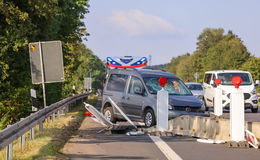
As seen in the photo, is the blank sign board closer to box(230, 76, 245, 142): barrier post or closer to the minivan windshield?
the minivan windshield

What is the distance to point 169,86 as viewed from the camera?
17484 mm

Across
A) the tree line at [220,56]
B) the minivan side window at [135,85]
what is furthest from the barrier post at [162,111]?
the tree line at [220,56]

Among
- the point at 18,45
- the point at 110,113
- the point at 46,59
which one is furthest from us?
the point at 18,45

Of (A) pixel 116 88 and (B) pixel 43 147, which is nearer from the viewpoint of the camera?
(B) pixel 43 147

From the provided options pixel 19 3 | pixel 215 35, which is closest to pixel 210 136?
pixel 19 3

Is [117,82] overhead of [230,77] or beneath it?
overhead

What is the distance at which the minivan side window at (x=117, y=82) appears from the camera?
18047mm

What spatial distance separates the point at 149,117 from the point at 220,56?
10355 cm

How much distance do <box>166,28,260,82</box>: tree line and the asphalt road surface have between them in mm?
70177

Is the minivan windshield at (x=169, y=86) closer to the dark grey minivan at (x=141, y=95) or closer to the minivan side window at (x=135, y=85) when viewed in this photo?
the dark grey minivan at (x=141, y=95)

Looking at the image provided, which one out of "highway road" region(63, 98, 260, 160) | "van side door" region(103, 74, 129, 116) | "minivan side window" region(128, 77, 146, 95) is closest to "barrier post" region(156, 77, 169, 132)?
"highway road" region(63, 98, 260, 160)

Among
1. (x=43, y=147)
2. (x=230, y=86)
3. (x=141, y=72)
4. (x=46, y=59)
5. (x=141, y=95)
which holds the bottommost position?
Answer: (x=43, y=147)

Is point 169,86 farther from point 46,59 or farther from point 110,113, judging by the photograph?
point 46,59

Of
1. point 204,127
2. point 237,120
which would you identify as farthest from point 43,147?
point 204,127
